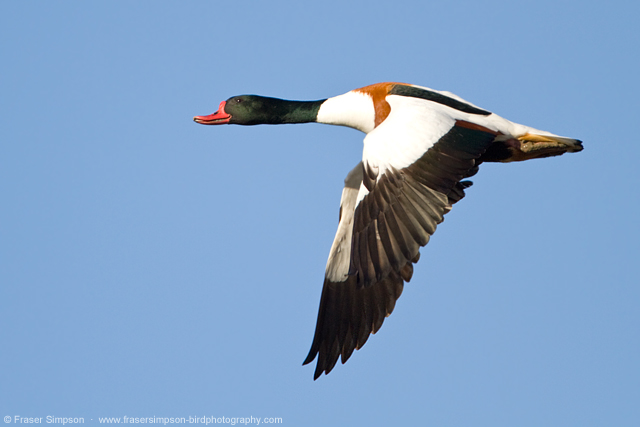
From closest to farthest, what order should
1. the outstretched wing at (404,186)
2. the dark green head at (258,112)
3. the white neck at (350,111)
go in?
the outstretched wing at (404,186)
the white neck at (350,111)
the dark green head at (258,112)

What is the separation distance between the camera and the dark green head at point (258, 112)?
345 inches

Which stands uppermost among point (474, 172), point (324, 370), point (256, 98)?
point (256, 98)

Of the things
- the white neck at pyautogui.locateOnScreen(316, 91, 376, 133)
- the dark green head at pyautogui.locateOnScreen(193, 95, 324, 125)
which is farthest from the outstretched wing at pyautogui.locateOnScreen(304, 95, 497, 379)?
the dark green head at pyautogui.locateOnScreen(193, 95, 324, 125)

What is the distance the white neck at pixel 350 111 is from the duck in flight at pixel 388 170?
1 centimetres

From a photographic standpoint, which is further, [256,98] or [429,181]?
[256,98]

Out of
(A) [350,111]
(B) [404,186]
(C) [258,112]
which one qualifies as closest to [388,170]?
(B) [404,186]

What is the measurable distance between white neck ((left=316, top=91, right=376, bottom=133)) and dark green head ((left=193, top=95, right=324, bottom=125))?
252mm

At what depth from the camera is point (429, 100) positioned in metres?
7.39

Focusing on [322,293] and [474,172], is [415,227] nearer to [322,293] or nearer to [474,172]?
[474,172]

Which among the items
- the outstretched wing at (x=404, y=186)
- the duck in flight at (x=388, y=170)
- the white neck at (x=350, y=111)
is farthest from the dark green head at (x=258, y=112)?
the outstretched wing at (x=404, y=186)

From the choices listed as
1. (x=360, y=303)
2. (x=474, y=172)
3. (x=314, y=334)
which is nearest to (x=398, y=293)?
(x=360, y=303)

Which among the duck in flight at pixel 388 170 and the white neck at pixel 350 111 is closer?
the duck in flight at pixel 388 170

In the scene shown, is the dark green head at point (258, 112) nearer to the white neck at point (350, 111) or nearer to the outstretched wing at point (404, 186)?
the white neck at point (350, 111)

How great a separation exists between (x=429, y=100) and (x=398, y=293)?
1.76 meters
